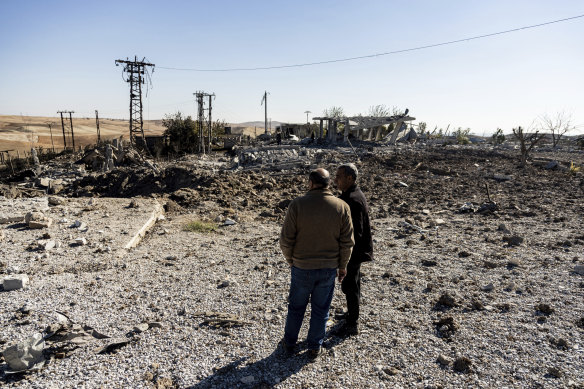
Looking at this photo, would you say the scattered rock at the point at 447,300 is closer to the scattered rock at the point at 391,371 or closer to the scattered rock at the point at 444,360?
the scattered rock at the point at 444,360

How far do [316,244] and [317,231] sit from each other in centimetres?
12

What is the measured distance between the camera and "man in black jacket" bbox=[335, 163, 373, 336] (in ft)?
11.0

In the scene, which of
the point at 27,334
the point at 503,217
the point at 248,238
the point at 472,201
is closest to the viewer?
the point at 27,334

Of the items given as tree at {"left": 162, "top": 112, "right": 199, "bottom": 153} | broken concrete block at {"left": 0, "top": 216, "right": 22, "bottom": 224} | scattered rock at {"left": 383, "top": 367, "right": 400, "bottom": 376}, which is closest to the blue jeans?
scattered rock at {"left": 383, "top": 367, "right": 400, "bottom": 376}

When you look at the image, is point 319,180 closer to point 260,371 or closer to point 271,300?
point 260,371

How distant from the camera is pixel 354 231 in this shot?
3.42m

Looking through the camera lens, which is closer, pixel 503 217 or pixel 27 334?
pixel 27 334

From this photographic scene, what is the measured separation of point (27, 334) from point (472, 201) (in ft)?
37.1

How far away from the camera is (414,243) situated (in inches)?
268

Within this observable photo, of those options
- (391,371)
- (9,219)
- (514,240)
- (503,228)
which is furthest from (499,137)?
(9,219)

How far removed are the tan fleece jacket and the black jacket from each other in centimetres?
28

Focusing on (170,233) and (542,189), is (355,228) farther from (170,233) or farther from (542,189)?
(542,189)

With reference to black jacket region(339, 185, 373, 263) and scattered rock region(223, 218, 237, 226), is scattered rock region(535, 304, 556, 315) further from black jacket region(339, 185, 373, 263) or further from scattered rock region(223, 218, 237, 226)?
scattered rock region(223, 218, 237, 226)

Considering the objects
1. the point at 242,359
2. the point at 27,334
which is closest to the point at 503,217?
the point at 242,359
